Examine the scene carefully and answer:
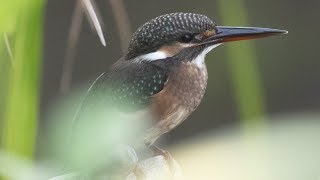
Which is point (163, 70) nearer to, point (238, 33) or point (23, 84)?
point (238, 33)

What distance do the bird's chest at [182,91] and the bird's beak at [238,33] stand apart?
10 cm

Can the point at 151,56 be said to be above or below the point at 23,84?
below

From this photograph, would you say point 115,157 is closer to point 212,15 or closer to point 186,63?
Answer: point 186,63

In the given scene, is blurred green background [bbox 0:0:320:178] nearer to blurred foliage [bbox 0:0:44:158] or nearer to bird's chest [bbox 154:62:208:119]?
bird's chest [bbox 154:62:208:119]

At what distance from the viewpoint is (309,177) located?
0.76 m

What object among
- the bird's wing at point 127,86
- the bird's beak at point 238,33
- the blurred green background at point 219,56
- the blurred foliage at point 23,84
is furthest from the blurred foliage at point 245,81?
the blurred green background at point 219,56

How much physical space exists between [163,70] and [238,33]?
0.19 m

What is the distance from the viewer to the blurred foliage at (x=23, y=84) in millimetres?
830

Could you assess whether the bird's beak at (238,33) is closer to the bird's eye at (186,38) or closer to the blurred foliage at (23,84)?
the bird's eye at (186,38)

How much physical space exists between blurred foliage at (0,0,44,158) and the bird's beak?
19.9 inches

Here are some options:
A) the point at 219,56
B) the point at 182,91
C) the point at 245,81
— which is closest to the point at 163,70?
the point at 182,91

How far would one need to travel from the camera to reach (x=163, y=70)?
58.9 inches

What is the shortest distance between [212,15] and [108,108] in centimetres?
193

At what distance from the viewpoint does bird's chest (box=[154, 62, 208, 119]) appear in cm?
144
